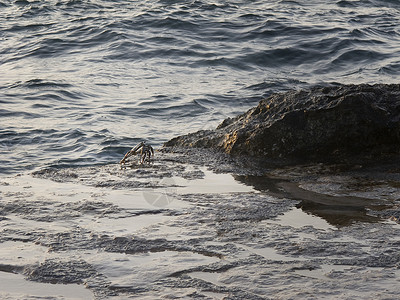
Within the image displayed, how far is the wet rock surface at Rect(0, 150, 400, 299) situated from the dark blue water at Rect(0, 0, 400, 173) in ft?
9.04

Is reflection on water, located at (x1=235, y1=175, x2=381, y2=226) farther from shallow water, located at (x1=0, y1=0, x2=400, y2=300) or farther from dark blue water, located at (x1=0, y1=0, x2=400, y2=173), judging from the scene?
dark blue water, located at (x1=0, y1=0, x2=400, y2=173)

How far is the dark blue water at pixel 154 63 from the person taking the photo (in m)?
8.09

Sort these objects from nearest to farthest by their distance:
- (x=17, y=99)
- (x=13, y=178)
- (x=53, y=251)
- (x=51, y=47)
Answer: (x=53, y=251), (x=13, y=178), (x=17, y=99), (x=51, y=47)

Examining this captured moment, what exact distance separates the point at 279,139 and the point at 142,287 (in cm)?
253

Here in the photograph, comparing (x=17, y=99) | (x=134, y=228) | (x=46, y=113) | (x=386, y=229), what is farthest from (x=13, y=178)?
(x=17, y=99)

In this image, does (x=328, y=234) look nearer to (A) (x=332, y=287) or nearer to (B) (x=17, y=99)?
(A) (x=332, y=287)

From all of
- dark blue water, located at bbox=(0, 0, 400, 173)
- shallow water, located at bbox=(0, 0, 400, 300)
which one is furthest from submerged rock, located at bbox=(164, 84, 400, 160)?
dark blue water, located at bbox=(0, 0, 400, 173)

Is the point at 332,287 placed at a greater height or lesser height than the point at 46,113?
greater

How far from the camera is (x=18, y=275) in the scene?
2.94 m

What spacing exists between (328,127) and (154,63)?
6.96 meters

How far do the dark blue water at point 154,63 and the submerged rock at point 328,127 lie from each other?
2.45 meters

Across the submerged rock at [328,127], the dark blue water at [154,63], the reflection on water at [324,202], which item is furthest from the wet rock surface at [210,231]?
the dark blue water at [154,63]

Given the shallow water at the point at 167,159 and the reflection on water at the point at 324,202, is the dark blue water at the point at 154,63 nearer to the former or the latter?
the shallow water at the point at 167,159

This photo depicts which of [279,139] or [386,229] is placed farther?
[279,139]
